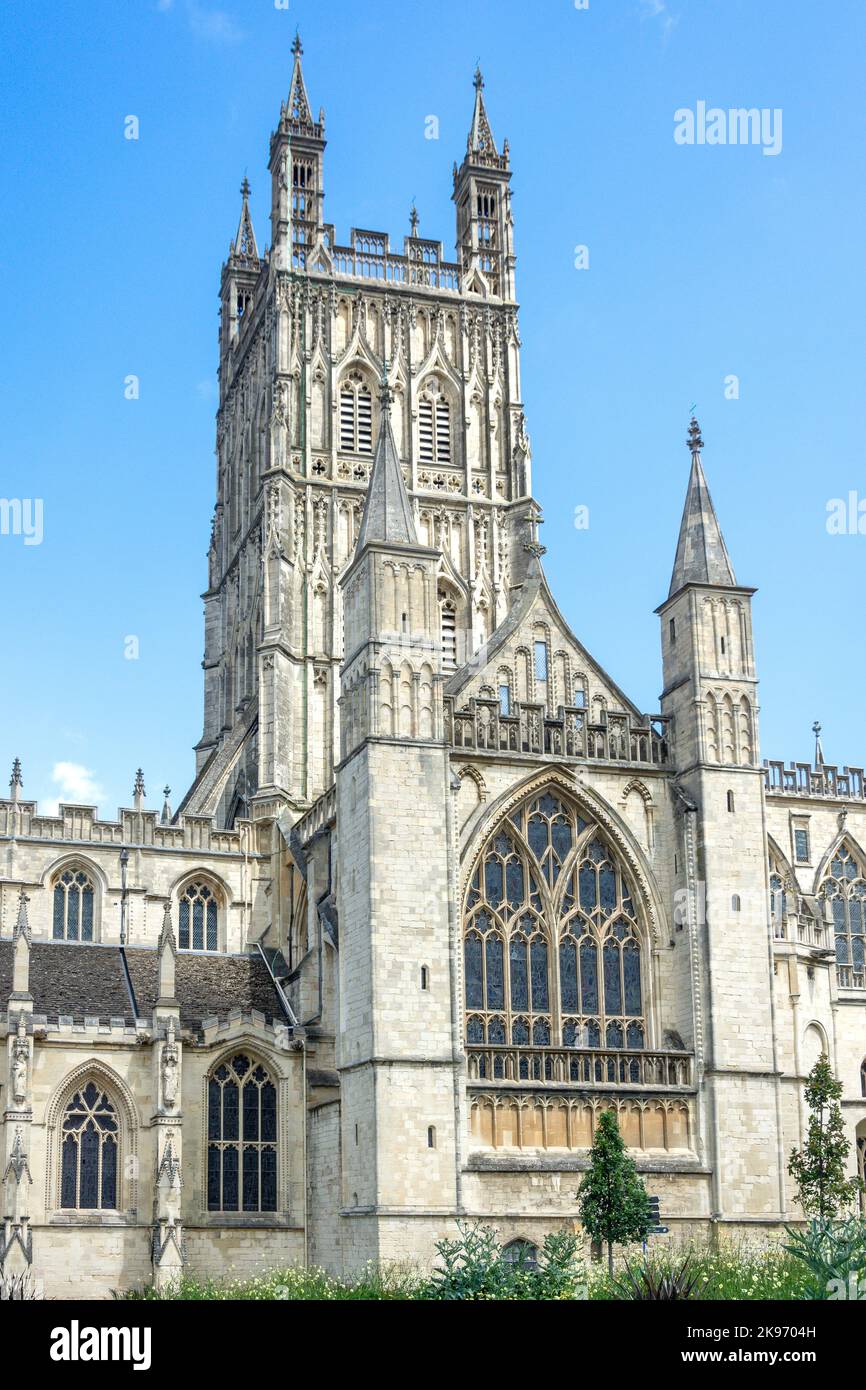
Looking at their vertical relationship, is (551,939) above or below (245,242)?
below

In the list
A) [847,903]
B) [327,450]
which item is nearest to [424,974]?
[847,903]

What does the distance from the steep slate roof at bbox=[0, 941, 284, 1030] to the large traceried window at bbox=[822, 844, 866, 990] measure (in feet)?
58.9

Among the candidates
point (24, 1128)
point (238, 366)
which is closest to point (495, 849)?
point (24, 1128)

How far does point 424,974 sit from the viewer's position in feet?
113

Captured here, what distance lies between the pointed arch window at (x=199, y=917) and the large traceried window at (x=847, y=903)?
59.4 feet

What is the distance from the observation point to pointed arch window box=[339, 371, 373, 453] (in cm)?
5694

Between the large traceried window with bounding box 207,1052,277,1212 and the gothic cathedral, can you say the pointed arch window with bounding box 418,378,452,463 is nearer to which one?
the gothic cathedral

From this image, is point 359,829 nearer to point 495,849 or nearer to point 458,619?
point 495,849

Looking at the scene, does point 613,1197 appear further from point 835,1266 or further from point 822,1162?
point 835,1266

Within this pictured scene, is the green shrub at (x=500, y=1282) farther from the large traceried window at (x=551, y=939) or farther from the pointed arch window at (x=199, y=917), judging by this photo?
the pointed arch window at (x=199, y=917)

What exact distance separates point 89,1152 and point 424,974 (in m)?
7.87

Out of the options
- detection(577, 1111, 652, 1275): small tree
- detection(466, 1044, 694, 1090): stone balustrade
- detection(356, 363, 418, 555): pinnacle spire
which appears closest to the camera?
detection(577, 1111, 652, 1275): small tree

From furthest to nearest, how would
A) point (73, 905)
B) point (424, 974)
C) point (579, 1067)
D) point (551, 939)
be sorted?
point (73, 905), point (551, 939), point (579, 1067), point (424, 974)

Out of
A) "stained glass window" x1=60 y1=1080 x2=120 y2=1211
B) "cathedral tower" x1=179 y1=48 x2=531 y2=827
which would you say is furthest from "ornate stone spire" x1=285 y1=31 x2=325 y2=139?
"stained glass window" x1=60 y1=1080 x2=120 y2=1211
